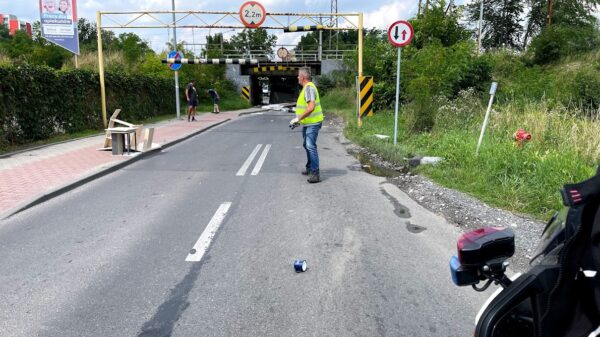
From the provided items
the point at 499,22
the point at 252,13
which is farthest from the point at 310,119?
the point at 499,22

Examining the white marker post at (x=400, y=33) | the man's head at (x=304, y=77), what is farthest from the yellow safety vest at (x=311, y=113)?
the white marker post at (x=400, y=33)

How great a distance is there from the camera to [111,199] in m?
7.18

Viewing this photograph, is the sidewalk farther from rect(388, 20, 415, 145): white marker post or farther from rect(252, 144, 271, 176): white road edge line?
rect(388, 20, 415, 145): white marker post

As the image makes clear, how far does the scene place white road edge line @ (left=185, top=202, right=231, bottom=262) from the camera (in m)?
4.71

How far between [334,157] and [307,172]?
9.12ft

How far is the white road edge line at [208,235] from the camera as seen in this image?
15.4 feet

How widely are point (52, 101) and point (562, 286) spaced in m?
15.0

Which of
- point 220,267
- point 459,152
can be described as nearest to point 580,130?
point 459,152

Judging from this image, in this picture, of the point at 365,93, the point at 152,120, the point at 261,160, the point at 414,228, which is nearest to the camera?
the point at 414,228

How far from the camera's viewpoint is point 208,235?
17.6 ft

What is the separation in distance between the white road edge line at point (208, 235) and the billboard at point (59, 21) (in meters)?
12.6

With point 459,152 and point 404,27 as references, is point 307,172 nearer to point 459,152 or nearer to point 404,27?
point 459,152

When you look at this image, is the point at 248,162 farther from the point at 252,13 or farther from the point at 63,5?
the point at 252,13

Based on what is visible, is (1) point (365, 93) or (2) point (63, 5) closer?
(2) point (63, 5)
